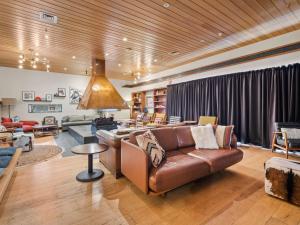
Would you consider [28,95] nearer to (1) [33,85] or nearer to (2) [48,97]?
(1) [33,85]

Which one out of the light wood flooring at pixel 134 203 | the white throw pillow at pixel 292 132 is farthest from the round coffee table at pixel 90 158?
the white throw pillow at pixel 292 132

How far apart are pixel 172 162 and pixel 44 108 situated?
8049mm

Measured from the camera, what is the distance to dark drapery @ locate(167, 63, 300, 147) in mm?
4059

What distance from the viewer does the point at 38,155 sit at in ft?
13.3

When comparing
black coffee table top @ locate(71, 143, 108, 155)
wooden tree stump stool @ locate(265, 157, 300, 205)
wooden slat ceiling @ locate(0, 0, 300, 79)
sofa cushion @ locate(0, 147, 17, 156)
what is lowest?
wooden tree stump stool @ locate(265, 157, 300, 205)

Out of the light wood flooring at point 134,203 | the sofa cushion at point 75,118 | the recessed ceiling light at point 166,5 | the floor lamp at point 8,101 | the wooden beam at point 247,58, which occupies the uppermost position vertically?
the recessed ceiling light at point 166,5

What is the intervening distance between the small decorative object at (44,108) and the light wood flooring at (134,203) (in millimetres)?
5978

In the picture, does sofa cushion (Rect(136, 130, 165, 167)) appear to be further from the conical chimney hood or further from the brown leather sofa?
the conical chimney hood

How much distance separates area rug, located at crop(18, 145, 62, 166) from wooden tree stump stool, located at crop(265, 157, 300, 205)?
445cm

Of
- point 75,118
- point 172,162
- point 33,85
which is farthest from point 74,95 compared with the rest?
point 172,162

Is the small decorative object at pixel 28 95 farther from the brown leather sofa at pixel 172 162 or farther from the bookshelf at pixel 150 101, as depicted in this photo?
the brown leather sofa at pixel 172 162

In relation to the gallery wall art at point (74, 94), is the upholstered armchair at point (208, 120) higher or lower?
lower

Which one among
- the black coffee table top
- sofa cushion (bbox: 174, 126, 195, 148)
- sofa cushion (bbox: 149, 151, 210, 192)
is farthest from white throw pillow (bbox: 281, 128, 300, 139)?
the black coffee table top

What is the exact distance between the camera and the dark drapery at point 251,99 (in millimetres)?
4059
